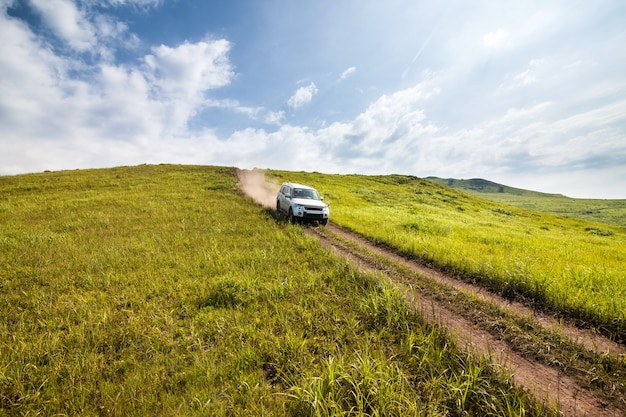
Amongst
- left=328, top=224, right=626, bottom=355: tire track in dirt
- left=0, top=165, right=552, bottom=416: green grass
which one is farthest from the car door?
left=328, top=224, right=626, bottom=355: tire track in dirt

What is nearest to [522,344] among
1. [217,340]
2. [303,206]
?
[217,340]

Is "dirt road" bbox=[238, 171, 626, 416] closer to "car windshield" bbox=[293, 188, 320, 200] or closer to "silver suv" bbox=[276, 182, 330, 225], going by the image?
"silver suv" bbox=[276, 182, 330, 225]

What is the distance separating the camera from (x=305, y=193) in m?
18.2

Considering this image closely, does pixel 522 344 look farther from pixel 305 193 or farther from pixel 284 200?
pixel 284 200

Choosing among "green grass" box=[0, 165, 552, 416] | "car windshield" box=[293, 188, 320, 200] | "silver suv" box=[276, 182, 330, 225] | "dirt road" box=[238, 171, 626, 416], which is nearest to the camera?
"green grass" box=[0, 165, 552, 416]

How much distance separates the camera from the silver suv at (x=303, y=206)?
54.3 ft

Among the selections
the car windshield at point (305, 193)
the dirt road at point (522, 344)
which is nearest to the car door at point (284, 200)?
the car windshield at point (305, 193)

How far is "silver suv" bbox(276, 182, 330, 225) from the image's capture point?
16547 mm

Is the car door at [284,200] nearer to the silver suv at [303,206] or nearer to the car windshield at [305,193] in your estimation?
the silver suv at [303,206]

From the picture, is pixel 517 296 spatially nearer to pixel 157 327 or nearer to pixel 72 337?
pixel 157 327

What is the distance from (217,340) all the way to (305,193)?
44.6ft

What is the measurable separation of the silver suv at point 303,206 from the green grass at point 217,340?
18.2 feet

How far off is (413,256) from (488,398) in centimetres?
776

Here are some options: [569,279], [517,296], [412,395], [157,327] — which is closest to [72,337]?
[157,327]
